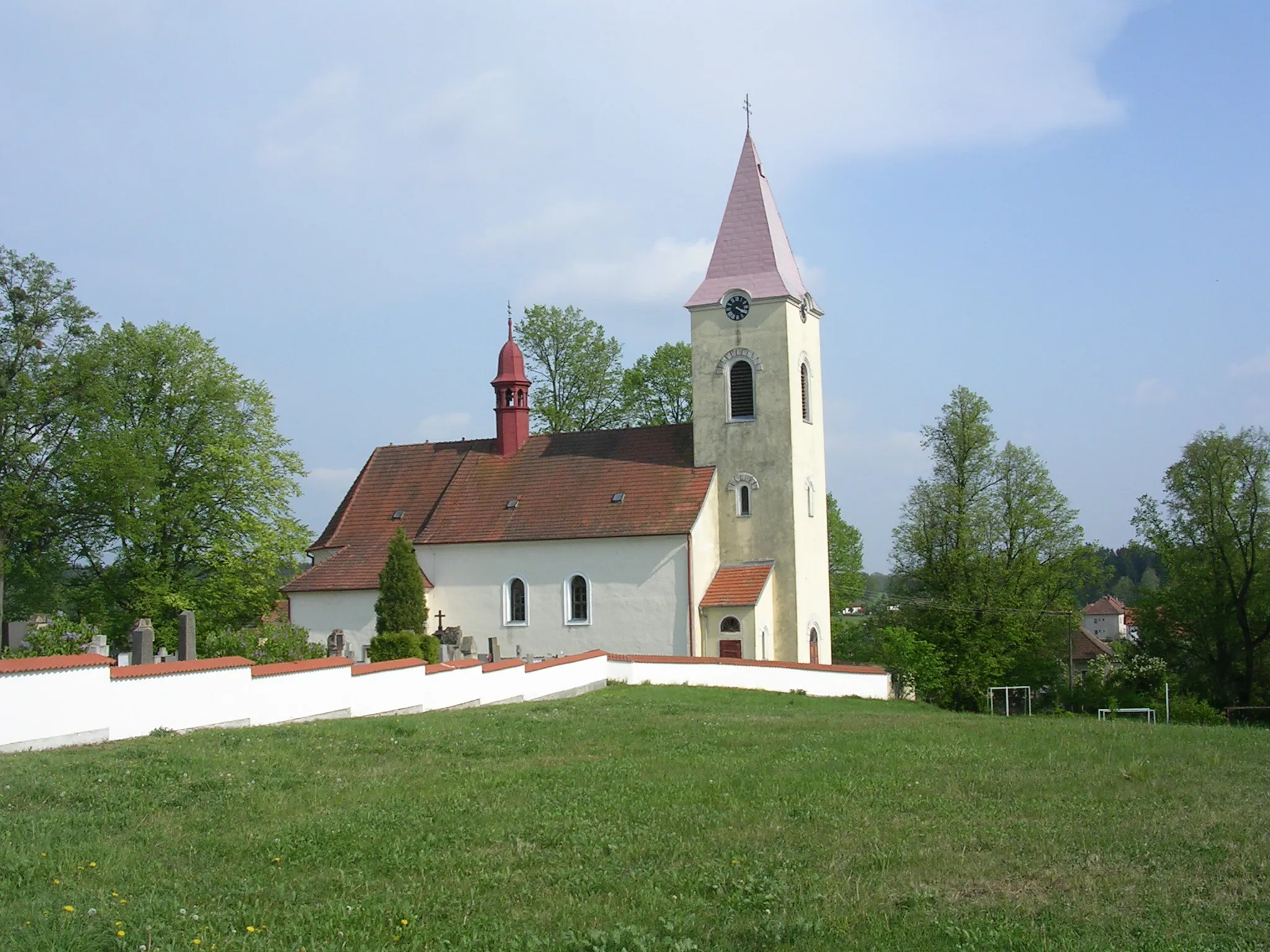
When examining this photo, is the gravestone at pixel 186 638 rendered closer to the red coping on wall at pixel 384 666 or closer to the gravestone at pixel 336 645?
the red coping on wall at pixel 384 666

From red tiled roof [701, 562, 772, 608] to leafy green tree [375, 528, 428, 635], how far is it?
317 inches

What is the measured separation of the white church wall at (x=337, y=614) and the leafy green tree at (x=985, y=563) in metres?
21.1

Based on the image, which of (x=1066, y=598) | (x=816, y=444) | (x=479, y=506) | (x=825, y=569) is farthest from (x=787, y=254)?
(x=1066, y=598)

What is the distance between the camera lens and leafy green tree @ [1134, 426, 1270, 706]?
4403 centimetres

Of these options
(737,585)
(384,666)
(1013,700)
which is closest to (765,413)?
(737,585)

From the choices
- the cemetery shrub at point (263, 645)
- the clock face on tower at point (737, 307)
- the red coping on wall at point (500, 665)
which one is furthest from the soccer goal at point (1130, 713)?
the cemetery shrub at point (263, 645)

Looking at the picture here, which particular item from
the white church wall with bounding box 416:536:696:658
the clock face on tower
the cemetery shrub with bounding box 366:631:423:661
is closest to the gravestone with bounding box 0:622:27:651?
the cemetery shrub with bounding box 366:631:423:661

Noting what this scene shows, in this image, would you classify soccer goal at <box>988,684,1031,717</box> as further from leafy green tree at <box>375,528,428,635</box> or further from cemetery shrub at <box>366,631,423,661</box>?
cemetery shrub at <box>366,631,423,661</box>

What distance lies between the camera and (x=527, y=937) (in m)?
6.71

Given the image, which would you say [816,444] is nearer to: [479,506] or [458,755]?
[479,506]

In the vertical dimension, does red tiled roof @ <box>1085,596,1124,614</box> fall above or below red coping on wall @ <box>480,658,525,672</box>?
below

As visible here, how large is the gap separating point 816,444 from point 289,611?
56.1 feet

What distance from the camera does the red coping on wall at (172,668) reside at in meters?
14.4

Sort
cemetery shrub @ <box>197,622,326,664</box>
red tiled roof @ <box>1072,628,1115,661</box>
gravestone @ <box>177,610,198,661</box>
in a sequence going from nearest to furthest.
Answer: gravestone @ <box>177,610,198,661</box>, cemetery shrub @ <box>197,622,326,664</box>, red tiled roof @ <box>1072,628,1115,661</box>
